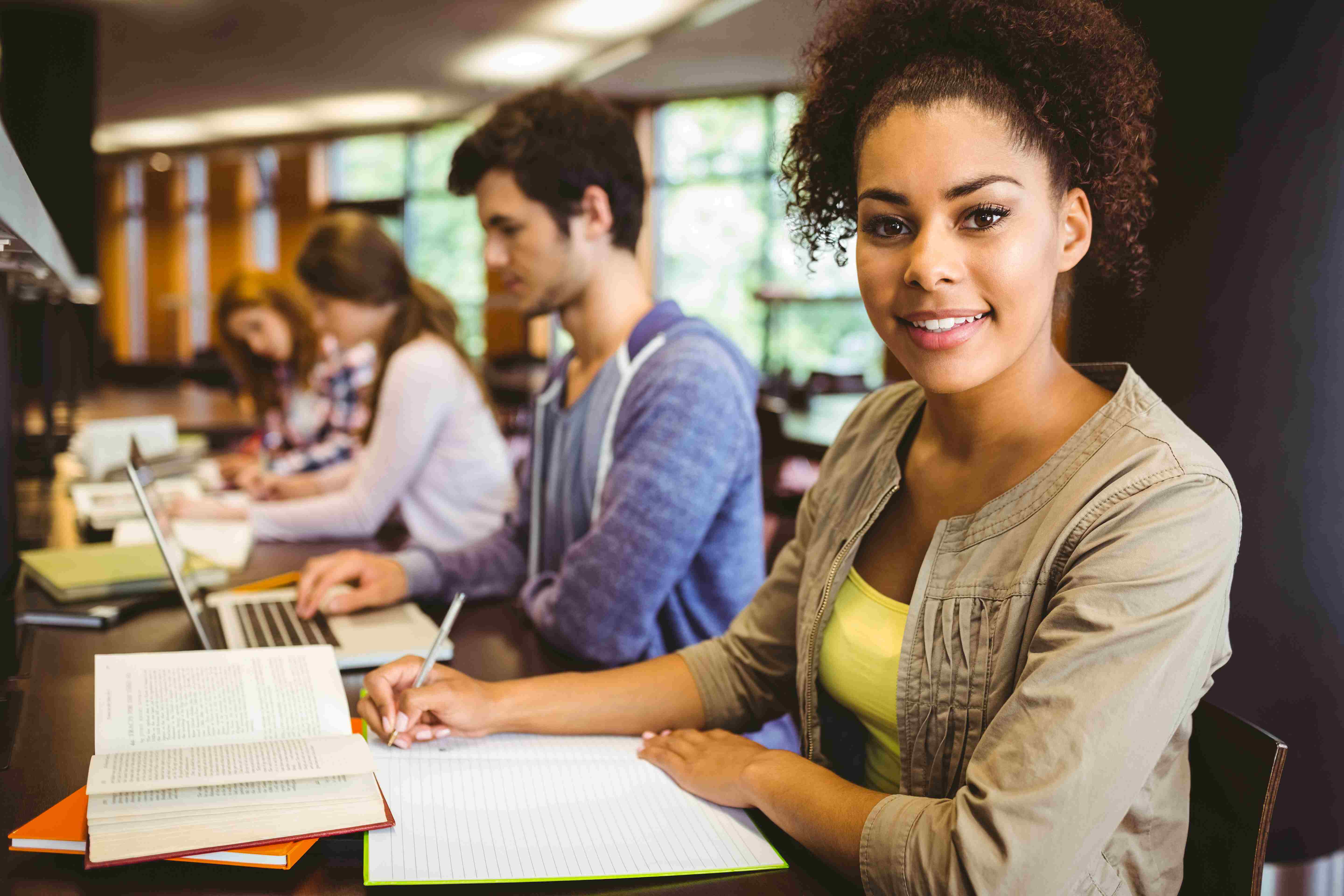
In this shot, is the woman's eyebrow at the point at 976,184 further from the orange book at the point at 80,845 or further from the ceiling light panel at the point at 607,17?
the ceiling light panel at the point at 607,17

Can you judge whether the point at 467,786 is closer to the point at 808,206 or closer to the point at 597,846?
the point at 597,846

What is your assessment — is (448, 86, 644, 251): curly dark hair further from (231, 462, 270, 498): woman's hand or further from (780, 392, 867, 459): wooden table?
(231, 462, 270, 498): woman's hand

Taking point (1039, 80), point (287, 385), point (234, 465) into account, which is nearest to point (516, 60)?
point (287, 385)

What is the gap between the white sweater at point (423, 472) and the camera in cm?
251

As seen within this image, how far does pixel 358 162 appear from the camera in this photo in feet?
45.6

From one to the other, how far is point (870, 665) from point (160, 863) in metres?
0.71

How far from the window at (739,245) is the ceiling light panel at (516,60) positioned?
1422 millimetres

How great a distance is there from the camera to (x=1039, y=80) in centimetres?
103

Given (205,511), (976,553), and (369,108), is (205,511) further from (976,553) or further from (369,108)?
(369,108)

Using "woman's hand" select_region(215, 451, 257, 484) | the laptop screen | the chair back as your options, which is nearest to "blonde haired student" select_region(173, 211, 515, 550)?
"woman's hand" select_region(215, 451, 257, 484)

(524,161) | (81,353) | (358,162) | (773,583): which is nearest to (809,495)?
(773,583)

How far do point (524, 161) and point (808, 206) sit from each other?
738 mm

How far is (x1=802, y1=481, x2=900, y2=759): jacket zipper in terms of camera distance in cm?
120

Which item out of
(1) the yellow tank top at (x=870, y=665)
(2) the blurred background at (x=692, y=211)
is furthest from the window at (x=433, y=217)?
(1) the yellow tank top at (x=870, y=665)
